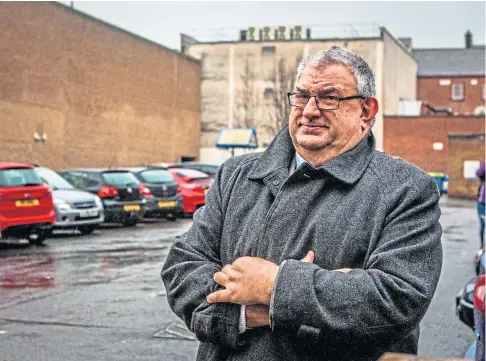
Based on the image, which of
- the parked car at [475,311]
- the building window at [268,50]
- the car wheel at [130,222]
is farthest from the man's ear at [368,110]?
the building window at [268,50]

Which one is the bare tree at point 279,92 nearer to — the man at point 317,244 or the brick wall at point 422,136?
the brick wall at point 422,136

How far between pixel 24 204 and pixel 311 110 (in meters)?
14.5

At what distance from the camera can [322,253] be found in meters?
2.78

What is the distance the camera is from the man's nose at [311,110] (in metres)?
2.98

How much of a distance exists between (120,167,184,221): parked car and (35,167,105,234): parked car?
4.62 metres

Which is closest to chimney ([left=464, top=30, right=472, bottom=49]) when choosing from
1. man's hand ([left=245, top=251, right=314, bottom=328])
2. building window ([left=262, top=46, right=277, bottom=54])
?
building window ([left=262, top=46, right=277, bottom=54])

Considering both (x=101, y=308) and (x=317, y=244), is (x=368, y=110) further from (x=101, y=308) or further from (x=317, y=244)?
(x=101, y=308)

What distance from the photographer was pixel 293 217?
112 inches

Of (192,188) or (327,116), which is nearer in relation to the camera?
(327,116)

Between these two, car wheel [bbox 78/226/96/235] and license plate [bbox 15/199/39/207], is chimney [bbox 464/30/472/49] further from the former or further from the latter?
license plate [bbox 15/199/39/207]

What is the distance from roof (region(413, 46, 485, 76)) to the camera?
8150 centimetres

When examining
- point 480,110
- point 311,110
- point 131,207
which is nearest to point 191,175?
point 131,207

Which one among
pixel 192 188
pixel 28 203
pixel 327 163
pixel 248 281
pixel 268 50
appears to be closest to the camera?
pixel 248 281

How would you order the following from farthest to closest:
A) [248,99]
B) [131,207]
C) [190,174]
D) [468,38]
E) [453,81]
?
1. [468,38]
2. [453,81]
3. [248,99]
4. [190,174]
5. [131,207]
